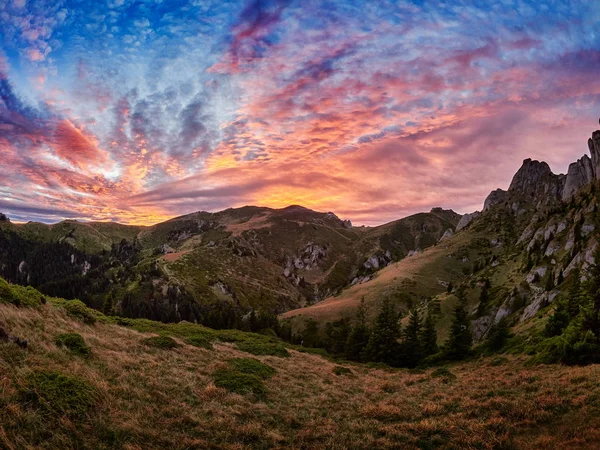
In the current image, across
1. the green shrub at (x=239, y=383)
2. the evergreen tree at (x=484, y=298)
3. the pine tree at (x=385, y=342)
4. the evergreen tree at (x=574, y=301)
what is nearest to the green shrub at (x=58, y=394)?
the green shrub at (x=239, y=383)

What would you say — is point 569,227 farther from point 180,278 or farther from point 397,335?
point 180,278

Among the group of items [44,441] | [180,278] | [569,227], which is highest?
[569,227]

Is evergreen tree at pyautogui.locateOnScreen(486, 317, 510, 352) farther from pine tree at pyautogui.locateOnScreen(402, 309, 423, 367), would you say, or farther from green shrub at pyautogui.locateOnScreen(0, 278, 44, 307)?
green shrub at pyautogui.locateOnScreen(0, 278, 44, 307)

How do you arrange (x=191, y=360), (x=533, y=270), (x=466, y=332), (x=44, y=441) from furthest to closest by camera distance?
(x=533, y=270)
(x=466, y=332)
(x=191, y=360)
(x=44, y=441)

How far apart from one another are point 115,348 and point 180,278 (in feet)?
616

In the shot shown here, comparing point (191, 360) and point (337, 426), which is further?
point (191, 360)

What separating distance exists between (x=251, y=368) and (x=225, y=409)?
855 centimetres

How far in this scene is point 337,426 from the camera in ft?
42.1

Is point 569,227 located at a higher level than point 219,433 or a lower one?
higher

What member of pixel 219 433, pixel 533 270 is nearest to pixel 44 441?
pixel 219 433

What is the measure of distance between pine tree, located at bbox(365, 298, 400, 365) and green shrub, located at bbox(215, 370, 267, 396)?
4411 centimetres

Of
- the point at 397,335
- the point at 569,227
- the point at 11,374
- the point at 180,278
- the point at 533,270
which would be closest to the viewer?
the point at 11,374

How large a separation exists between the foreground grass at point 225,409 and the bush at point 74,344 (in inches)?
13.7

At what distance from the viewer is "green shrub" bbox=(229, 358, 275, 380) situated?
20519 mm
